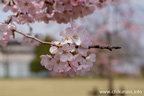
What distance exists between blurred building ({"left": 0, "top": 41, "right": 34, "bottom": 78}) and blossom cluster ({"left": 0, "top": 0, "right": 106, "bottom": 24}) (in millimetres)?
36498

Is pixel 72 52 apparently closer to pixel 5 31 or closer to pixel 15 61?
pixel 5 31

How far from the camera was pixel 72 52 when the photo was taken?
4.52ft

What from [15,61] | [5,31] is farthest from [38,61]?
[5,31]

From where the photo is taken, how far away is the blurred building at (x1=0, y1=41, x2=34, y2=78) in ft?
127

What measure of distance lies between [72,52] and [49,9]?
679 millimetres

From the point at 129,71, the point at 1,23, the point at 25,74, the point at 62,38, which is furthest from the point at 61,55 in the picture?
the point at 25,74

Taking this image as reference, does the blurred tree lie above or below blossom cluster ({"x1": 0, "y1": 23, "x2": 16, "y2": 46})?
above

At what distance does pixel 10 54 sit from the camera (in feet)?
131

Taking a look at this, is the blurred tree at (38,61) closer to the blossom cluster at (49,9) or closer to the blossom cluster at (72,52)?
the blossom cluster at (49,9)

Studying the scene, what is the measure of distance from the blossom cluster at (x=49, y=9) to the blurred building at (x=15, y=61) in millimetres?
36498

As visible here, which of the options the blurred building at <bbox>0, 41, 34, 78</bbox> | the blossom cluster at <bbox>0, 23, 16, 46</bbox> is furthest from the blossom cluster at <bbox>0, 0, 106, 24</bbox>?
the blurred building at <bbox>0, 41, 34, 78</bbox>

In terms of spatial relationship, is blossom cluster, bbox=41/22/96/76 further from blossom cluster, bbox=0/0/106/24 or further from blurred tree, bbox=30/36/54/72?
blurred tree, bbox=30/36/54/72

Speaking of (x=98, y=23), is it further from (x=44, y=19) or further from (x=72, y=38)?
(x=72, y=38)

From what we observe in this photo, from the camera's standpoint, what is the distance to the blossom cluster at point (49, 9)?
1.73 metres
